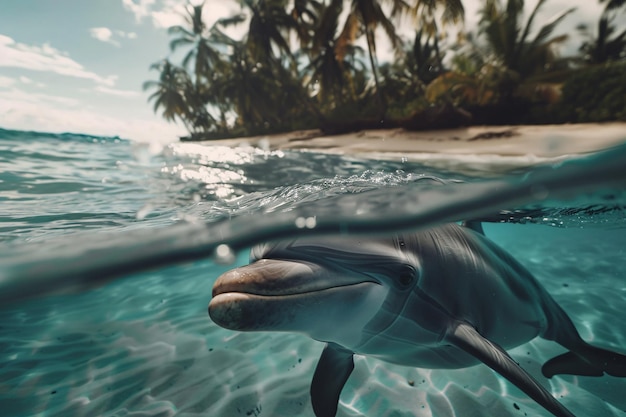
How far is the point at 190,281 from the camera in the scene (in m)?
9.32

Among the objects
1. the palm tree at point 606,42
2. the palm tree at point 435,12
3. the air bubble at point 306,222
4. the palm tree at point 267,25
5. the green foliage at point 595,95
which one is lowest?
the air bubble at point 306,222

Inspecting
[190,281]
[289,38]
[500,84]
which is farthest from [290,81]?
[190,281]

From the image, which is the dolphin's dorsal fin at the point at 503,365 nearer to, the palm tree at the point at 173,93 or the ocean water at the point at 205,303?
the ocean water at the point at 205,303

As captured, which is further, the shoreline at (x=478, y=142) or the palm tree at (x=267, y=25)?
the palm tree at (x=267, y=25)

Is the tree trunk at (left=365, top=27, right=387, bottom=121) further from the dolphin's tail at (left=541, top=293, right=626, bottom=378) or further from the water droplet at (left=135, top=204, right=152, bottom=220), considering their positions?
the dolphin's tail at (left=541, top=293, right=626, bottom=378)

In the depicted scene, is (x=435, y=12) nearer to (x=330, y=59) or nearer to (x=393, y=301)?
(x=330, y=59)

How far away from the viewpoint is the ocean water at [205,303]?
3.25 m

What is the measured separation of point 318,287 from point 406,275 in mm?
661

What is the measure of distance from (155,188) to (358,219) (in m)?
5.44

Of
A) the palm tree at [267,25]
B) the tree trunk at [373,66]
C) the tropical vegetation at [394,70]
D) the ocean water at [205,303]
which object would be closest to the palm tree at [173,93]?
the tropical vegetation at [394,70]

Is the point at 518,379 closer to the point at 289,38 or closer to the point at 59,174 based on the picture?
the point at 59,174

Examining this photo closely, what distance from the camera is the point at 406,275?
234 centimetres

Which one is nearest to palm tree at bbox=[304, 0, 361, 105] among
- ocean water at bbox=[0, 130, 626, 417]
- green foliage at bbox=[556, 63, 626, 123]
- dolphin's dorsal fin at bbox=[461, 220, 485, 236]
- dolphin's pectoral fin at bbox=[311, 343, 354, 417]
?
green foliage at bbox=[556, 63, 626, 123]

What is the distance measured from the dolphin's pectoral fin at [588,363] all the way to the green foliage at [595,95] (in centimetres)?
1514
